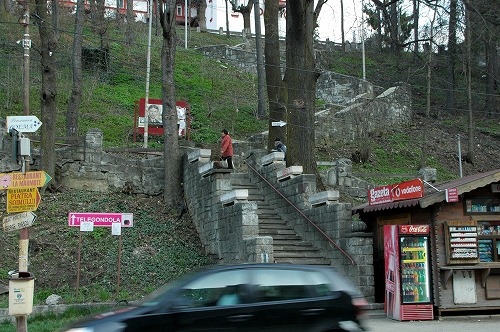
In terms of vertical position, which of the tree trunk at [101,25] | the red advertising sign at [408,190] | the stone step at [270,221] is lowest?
the stone step at [270,221]

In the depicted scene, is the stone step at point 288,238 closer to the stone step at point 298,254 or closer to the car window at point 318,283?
the stone step at point 298,254

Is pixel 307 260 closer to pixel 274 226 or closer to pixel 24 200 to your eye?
pixel 274 226

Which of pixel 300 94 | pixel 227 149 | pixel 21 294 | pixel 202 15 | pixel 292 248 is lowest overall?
pixel 21 294

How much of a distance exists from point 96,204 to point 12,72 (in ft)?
45.6

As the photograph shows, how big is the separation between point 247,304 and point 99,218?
789 centimetres

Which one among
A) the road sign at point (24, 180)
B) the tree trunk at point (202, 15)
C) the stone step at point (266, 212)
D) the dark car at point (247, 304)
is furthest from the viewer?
the tree trunk at point (202, 15)

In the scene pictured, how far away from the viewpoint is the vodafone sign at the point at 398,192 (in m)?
14.7

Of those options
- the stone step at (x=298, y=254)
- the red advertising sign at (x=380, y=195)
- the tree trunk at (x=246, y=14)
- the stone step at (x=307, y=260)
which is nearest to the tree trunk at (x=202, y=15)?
the tree trunk at (x=246, y=14)

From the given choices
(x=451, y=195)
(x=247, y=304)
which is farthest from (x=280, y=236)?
(x=247, y=304)

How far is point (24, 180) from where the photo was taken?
12258mm

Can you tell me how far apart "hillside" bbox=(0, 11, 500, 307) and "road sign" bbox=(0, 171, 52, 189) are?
11.5 ft

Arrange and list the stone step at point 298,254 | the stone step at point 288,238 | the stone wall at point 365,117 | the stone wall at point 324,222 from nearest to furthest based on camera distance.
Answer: the stone wall at point 324,222
the stone step at point 298,254
the stone step at point 288,238
the stone wall at point 365,117

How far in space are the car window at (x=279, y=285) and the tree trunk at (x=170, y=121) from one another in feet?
42.5

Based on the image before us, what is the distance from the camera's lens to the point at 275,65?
993 inches
